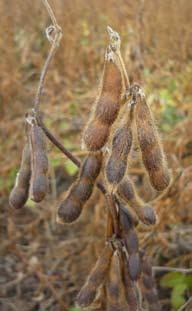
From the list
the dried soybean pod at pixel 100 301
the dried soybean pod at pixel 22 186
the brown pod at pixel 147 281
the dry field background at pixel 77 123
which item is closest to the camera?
the dried soybean pod at pixel 22 186

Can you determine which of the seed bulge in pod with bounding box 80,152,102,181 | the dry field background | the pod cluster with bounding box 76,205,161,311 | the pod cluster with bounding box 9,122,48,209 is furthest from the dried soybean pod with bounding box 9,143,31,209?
the dry field background

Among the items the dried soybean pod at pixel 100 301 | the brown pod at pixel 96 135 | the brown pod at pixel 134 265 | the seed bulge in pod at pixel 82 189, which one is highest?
the brown pod at pixel 96 135

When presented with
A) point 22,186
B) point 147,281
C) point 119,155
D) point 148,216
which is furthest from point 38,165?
point 147,281

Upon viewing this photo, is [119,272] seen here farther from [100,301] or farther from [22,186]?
[22,186]

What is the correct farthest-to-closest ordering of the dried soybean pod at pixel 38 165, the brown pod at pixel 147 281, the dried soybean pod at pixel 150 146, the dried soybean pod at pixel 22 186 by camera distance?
1. the brown pod at pixel 147 281
2. the dried soybean pod at pixel 22 186
3. the dried soybean pod at pixel 38 165
4. the dried soybean pod at pixel 150 146

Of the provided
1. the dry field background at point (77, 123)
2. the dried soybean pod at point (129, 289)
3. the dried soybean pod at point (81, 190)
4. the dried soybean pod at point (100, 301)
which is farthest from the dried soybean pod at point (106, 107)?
the dry field background at point (77, 123)

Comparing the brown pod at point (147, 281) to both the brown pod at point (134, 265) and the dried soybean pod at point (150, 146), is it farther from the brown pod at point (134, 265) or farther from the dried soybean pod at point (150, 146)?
the dried soybean pod at point (150, 146)
